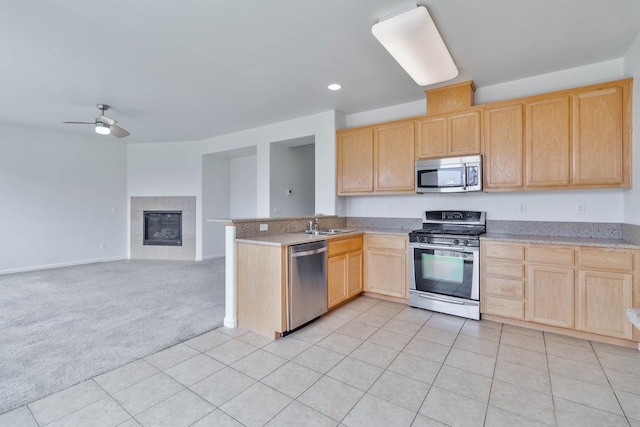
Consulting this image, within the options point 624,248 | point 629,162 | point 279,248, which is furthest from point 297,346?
point 629,162

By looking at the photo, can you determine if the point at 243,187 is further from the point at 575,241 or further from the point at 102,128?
the point at 575,241

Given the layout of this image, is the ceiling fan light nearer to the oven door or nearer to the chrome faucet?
the chrome faucet

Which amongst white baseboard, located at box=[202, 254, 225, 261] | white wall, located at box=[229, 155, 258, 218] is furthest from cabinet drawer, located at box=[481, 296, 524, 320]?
white baseboard, located at box=[202, 254, 225, 261]

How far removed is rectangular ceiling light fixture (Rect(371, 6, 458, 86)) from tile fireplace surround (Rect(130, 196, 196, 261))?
5.52 meters

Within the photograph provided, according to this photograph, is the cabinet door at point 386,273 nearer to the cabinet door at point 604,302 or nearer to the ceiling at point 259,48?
the cabinet door at point 604,302

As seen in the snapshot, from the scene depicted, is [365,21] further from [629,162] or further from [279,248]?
[629,162]

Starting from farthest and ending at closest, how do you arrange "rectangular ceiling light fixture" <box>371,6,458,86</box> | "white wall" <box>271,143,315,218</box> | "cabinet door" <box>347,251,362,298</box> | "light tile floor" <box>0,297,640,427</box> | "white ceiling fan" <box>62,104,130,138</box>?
1. "white wall" <box>271,143,315,218</box>
2. "white ceiling fan" <box>62,104,130,138</box>
3. "cabinet door" <box>347,251,362,298</box>
4. "rectangular ceiling light fixture" <box>371,6,458,86</box>
5. "light tile floor" <box>0,297,640,427</box>

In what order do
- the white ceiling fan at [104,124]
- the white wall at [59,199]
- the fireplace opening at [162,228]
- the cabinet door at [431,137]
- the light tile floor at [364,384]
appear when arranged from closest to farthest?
the light tile floor at [364,384] < the cabinet door at [431,137] < the white ceiling fan at [104,124] < the white wall at [59,199] < the fireplace opening at [162,228]

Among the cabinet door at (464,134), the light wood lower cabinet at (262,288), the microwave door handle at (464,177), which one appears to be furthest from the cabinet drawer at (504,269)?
the light wood lower cabinet at (262,288)

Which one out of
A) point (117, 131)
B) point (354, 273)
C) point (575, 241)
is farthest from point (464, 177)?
point (117, 131)

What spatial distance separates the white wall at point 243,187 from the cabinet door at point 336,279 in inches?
149

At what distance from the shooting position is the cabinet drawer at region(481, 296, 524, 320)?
302 cm

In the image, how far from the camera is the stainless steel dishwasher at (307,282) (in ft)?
9.41

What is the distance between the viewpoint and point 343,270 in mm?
3639
